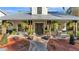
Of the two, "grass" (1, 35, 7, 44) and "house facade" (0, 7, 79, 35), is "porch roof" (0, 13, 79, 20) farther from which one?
"grass" (1, 35, 7, 44)

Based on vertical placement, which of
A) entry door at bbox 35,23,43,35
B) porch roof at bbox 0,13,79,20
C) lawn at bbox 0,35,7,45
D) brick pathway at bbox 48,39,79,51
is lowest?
brick pathway at bbox 48,39,79,51

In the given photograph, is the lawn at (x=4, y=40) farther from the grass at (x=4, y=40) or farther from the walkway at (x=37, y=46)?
the walkway at (x=37, y=46)

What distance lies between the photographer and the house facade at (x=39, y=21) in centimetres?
284

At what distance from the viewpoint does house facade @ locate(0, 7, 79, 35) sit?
9.33 feet

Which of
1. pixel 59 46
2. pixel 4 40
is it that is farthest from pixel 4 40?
pixel 59 46

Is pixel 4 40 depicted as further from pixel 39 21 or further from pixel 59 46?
pixel 59 46

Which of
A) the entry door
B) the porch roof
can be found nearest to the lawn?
the porch roof

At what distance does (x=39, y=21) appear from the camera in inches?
112

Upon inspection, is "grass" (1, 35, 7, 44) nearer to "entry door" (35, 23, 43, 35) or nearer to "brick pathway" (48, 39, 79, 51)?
"entry door" (35, 23, 43, 35)

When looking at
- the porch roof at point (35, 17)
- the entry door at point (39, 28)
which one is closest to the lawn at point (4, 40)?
the porch roof at point (35, 17)

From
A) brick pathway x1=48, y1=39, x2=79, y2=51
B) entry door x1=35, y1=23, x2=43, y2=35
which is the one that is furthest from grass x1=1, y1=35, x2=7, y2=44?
brick pathway x1=48, y1=39, x2=79, y2=51

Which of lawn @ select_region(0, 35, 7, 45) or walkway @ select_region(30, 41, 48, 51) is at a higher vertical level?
lawn @ select_region(0, 35, 7, 45)
